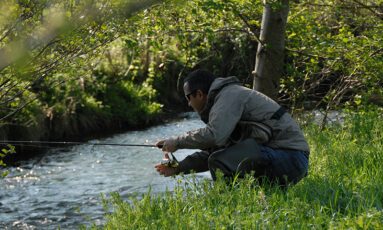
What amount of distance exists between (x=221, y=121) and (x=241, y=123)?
309mm

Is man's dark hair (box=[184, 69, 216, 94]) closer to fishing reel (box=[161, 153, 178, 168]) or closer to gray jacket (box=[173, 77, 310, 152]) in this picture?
gray jacket (box=[173, 77, 310, 152])

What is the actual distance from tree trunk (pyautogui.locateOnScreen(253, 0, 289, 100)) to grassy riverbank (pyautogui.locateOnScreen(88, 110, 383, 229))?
6.38ft

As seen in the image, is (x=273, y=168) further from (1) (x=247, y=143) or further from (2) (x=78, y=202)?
(2) (x=78, y=202)

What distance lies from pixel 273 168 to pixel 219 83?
0.88 meters

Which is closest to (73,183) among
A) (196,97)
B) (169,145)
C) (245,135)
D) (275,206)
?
(169,145)

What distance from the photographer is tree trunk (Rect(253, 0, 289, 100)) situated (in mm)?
6523

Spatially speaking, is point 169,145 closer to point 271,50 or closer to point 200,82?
point 200,82

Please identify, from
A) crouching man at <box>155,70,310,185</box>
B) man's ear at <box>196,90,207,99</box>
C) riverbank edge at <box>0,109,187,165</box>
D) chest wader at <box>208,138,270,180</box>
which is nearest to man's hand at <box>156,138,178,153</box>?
crouching man at <box>155,70,310,185</box>

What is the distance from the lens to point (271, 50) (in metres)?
6.67

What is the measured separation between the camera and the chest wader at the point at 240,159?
4.05 m

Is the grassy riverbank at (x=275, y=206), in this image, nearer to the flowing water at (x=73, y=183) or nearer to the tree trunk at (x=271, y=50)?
the flowing water at (x=73, y=183)

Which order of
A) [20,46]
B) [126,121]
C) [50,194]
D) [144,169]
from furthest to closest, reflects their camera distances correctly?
[126,121] → [144,169] → [50,194] → [20,46]

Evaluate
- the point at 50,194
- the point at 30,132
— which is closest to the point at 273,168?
the point at 50,194

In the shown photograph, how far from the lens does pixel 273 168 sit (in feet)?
13.7
